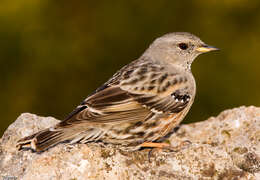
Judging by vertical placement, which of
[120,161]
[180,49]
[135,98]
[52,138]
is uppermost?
[180,49]

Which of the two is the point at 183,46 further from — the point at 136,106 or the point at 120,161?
the point at 120,161

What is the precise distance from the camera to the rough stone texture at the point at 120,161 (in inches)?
161

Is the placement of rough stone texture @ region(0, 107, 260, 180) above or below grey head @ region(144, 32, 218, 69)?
below

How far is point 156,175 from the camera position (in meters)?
4.27

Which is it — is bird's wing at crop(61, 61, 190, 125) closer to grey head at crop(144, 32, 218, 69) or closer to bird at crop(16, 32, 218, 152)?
bird at crop(16, 32, 218, 152)

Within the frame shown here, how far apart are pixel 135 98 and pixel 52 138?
113 cm

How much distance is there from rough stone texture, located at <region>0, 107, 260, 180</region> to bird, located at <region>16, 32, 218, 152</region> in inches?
6.0

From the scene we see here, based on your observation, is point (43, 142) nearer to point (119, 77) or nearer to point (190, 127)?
point (119, 77)

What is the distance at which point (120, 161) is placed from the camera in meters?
4.24

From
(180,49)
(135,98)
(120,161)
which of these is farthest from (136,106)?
(180,49)

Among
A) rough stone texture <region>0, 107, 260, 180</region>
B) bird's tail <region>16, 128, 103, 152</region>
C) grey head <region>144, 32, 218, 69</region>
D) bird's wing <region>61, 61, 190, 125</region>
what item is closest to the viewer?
rough stone texture <region>0, 107, 260, 180</region>

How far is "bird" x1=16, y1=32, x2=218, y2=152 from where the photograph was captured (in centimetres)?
444

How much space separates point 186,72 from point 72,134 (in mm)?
2051

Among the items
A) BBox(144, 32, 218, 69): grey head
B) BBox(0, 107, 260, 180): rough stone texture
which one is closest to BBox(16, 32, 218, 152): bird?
BBox(144, 32, 218, 69): grey head
